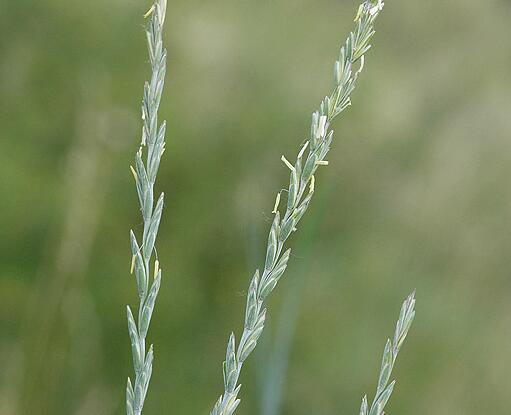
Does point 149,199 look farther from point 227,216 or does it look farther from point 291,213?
point 227,216

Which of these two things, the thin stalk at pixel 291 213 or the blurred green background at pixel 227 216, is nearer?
the thin stalk at pixel 291 213

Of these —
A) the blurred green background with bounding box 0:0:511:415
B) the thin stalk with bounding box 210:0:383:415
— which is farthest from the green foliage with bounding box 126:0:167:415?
the blurred green background with bounding box 0:0:511:415

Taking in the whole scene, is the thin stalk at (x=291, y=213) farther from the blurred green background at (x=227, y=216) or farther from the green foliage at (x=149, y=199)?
the blurred green background at (x=227, y=216)

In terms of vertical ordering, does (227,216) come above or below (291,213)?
below

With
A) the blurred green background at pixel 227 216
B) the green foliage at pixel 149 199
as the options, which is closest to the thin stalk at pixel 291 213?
the green foliage at pixel 149 199

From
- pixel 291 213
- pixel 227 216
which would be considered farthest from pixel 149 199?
pixel 227 216

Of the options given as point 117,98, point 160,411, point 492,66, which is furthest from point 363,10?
point 492,66

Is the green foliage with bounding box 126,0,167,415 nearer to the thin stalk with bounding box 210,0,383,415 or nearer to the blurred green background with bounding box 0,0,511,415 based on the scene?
the thin stalk with bounding box 210,0,383,415

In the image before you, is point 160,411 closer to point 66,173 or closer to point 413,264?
point 66,173
